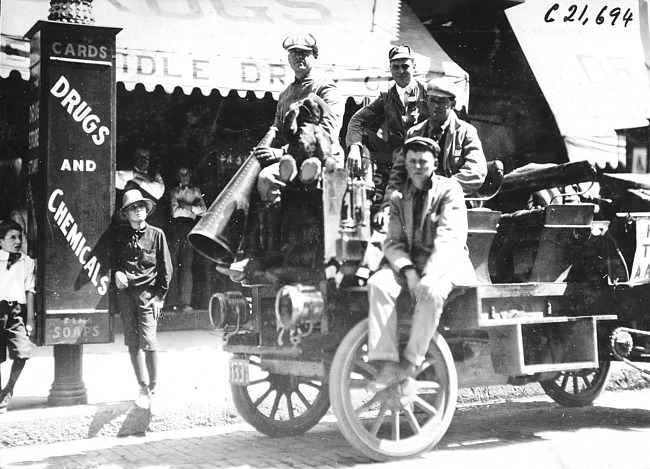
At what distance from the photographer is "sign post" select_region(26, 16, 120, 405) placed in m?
7.12

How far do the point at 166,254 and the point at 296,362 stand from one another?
1913mm

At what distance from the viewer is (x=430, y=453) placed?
5.94m

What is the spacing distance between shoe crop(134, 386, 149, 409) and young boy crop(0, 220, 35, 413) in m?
1.09

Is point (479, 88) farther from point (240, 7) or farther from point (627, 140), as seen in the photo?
point (240, 7)

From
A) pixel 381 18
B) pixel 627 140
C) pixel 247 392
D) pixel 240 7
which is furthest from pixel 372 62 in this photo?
pixel 247 392

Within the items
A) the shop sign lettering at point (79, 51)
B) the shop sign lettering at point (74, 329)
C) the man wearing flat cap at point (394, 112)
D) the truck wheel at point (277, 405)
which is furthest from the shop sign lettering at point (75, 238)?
the man wearing flat cap at point (394, 112)

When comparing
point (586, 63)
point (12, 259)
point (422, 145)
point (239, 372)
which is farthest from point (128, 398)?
point (586, 63)

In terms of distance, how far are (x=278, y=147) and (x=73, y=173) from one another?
1.82m

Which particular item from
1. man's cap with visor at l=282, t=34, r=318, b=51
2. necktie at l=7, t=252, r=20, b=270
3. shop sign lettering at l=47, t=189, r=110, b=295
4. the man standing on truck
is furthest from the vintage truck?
necktie at l=7, t=252, r=20, b=270

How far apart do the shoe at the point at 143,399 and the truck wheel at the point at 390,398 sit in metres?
2.03

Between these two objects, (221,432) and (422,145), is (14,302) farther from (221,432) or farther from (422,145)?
(422,145)

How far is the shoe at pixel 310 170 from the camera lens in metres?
5.92

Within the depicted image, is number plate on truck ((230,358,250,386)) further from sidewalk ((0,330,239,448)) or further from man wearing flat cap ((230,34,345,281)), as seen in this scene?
sidewalk ((0,330,239,448))

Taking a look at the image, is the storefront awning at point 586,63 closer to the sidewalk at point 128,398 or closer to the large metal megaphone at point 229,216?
the sidewalk at point 128,398
